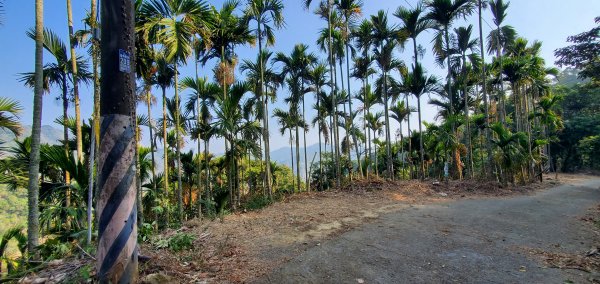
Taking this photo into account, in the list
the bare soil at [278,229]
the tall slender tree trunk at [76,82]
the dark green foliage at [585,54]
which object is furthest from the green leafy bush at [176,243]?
the dark green foliage at [585,54]

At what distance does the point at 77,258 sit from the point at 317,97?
49.7ft

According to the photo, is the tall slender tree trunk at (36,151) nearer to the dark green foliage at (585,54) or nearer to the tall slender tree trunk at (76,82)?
the tall slender tree trunk at (76,82)

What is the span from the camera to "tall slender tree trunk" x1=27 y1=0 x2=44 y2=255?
5043mm

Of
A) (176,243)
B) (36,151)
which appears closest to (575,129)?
(176,243)

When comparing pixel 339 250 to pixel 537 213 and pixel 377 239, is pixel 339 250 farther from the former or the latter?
pixel 537 213

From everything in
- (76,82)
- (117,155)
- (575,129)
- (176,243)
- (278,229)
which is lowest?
(278,229)

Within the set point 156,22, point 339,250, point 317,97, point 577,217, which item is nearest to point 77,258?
point 339,250

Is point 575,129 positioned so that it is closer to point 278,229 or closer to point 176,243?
point 278,229

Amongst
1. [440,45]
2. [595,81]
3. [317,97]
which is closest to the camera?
[595,81]

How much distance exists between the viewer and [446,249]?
513 cm

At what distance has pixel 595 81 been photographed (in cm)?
1411

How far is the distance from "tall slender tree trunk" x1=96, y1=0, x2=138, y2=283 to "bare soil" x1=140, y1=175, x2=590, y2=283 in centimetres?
103

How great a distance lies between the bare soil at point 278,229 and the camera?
408cm

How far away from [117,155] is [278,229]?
176 inches
